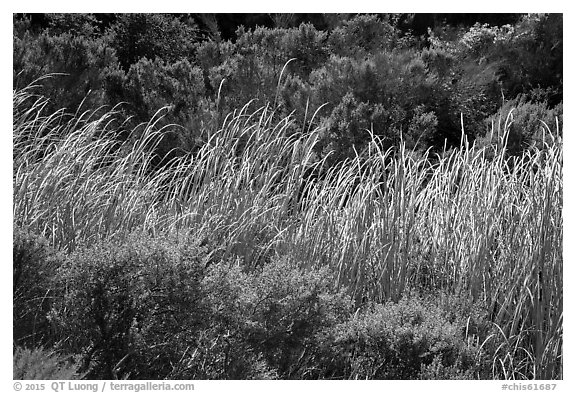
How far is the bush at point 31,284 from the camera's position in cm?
285

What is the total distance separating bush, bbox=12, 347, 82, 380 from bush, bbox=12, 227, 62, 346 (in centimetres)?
32

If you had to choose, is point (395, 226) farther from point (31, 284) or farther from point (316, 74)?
point (316, 74)

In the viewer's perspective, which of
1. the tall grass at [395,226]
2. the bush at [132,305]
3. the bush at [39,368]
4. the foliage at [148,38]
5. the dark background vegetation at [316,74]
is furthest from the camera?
the foliage at [148,38]

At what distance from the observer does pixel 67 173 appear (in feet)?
13.3

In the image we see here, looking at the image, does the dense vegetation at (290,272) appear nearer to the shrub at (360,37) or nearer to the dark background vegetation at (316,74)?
the dark background vegetation at (316,74)

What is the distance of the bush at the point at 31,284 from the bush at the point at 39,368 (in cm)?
32

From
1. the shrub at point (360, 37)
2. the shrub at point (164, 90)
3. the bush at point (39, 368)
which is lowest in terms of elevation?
the shrub at point (164, 90)

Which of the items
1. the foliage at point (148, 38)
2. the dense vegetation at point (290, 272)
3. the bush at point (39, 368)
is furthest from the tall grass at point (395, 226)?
the foliage at point (148, 38)

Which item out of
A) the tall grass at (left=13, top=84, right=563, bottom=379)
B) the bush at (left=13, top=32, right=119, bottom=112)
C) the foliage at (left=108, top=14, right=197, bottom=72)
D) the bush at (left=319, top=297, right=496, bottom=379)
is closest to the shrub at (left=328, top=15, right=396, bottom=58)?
the foliage at (left=108, top=14, right=197, bottom=72)

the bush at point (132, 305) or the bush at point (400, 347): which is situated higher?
the bush at point (132, 305)

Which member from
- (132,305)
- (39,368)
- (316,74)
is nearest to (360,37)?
(316,74)
